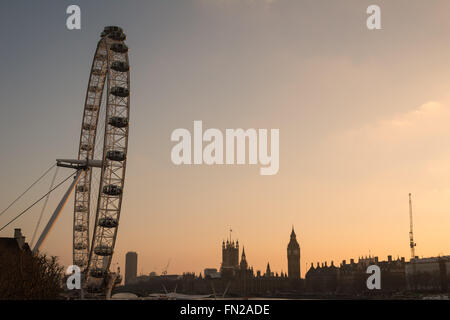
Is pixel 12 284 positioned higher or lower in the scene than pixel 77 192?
lower

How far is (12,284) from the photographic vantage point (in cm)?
3544

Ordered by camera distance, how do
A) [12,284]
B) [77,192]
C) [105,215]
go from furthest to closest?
[77,192] → [105,215] → [12,284]
